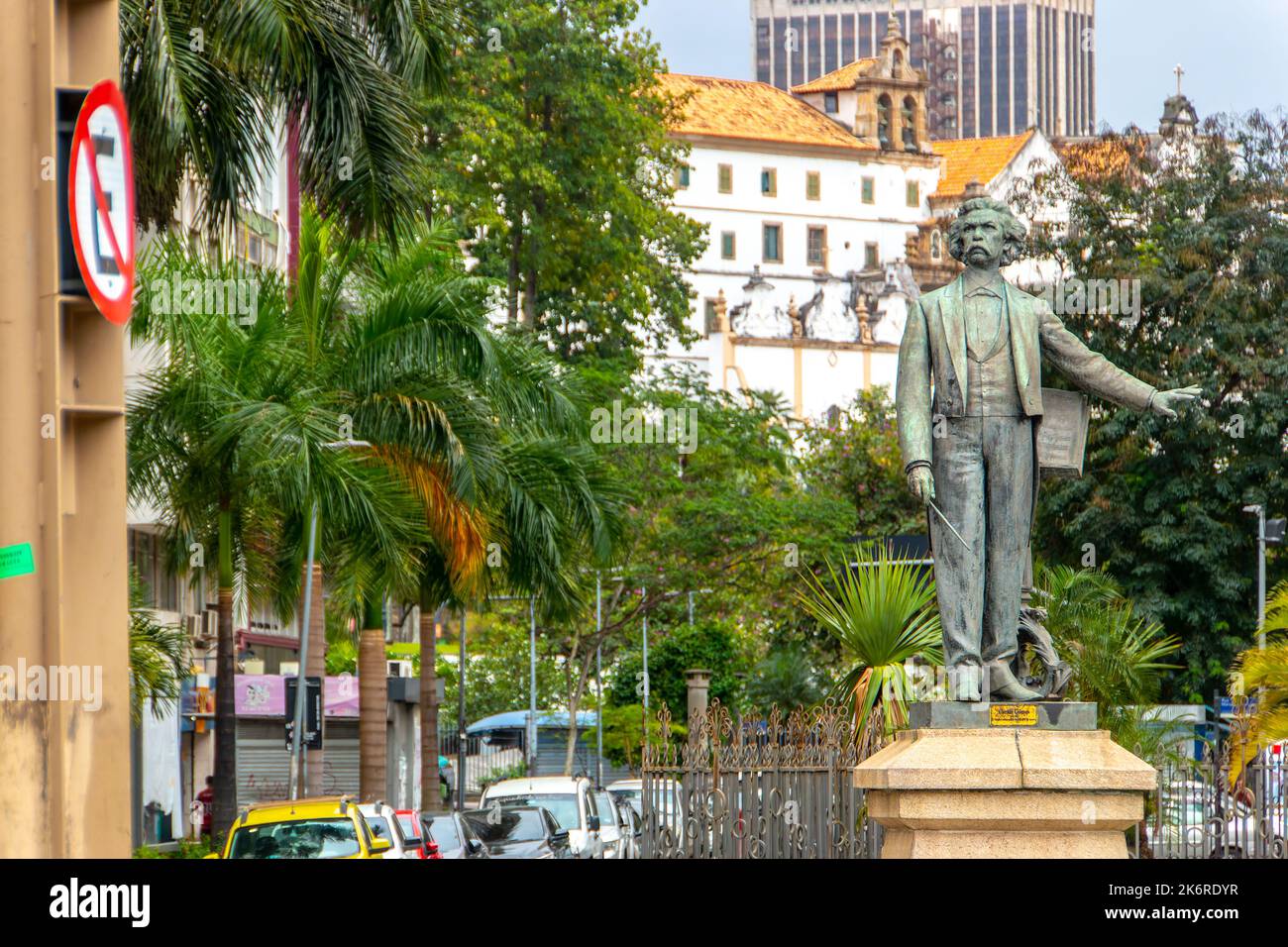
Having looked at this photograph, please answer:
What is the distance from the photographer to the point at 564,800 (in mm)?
27844

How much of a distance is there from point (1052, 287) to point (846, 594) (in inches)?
871

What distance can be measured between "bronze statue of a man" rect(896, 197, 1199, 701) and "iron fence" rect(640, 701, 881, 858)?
2104 mm

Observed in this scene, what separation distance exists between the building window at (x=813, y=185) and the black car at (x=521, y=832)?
3877 inches

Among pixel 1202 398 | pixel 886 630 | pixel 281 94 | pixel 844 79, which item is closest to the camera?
pixel 886 630

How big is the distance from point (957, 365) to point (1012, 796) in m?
1.92

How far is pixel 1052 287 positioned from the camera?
38844 mm

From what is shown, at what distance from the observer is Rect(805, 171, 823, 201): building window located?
12275 centimetres

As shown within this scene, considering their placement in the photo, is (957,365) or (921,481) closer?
(921,481)

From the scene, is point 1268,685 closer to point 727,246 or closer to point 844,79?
point 727,246

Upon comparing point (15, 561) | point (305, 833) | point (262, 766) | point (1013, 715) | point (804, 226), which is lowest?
point (262, 766)

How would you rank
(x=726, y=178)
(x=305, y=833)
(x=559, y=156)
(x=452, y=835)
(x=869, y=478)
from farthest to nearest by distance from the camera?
(x=726, y=178)
(x=869, y=478)
(x=559, y=156)
(x=452, y=835)
(x=305, y=833)

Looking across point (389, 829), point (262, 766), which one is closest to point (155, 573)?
point (262, 766)
